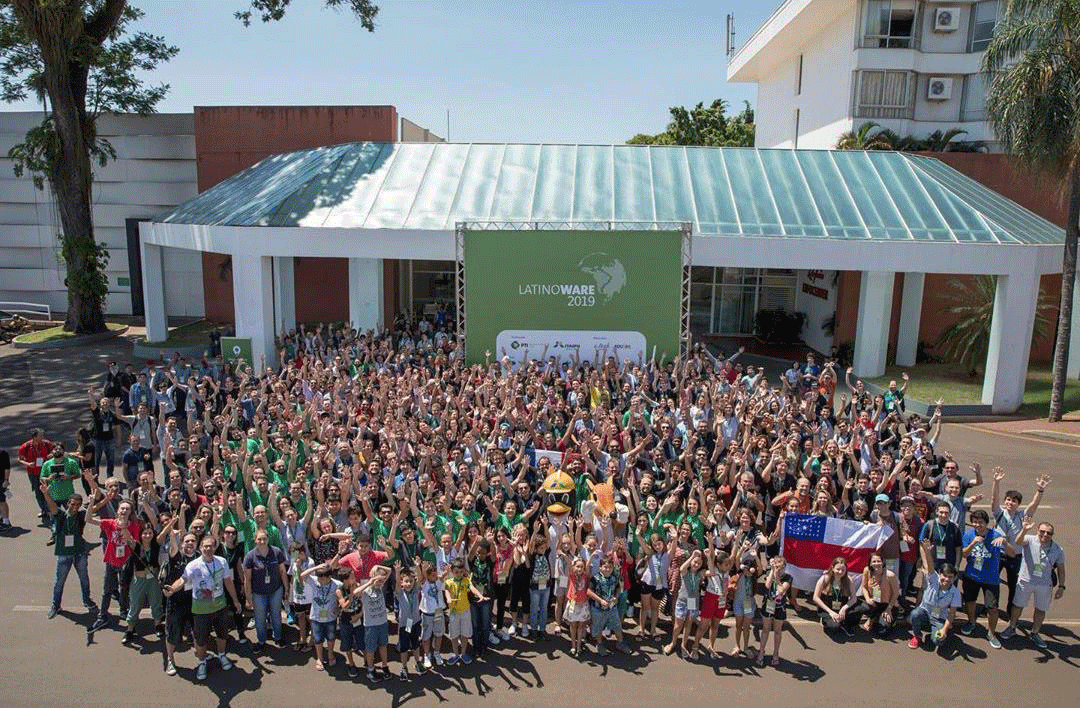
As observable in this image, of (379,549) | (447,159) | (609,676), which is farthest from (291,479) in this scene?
(447,159)

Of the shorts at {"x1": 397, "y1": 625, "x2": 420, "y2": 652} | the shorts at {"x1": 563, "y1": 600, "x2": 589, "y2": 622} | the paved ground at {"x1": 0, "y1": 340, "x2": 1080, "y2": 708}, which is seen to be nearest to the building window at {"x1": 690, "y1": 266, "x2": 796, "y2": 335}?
the paved ground at {"x1": 0, "y1": 340, "x2": 1080, "y2": 708}

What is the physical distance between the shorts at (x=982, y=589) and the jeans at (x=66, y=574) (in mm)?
9929

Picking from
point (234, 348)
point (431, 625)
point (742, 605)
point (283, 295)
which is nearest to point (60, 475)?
point (431, 625)

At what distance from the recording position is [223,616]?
25.5 feet

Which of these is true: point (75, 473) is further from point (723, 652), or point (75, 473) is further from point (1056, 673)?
point (1056, 673)

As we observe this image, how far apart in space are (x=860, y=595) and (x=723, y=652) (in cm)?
172

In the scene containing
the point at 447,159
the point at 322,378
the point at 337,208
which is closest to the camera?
the point at 322,378

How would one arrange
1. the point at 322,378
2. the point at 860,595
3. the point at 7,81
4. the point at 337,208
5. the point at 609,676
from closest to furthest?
the point at 609,676 → the point at 860,595 → the point at 322,378 → the point at 337,208 → the point at 7,81

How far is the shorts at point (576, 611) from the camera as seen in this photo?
26.2ft

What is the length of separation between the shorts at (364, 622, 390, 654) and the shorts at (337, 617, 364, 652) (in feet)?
0.44

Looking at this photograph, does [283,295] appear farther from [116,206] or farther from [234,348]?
[116,206]

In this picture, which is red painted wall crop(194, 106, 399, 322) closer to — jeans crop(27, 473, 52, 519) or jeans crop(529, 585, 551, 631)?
jeans crop(27, 473, 52, 519)

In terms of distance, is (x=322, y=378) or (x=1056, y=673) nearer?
(x=1056, y=673)

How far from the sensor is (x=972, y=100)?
31.2 meters
